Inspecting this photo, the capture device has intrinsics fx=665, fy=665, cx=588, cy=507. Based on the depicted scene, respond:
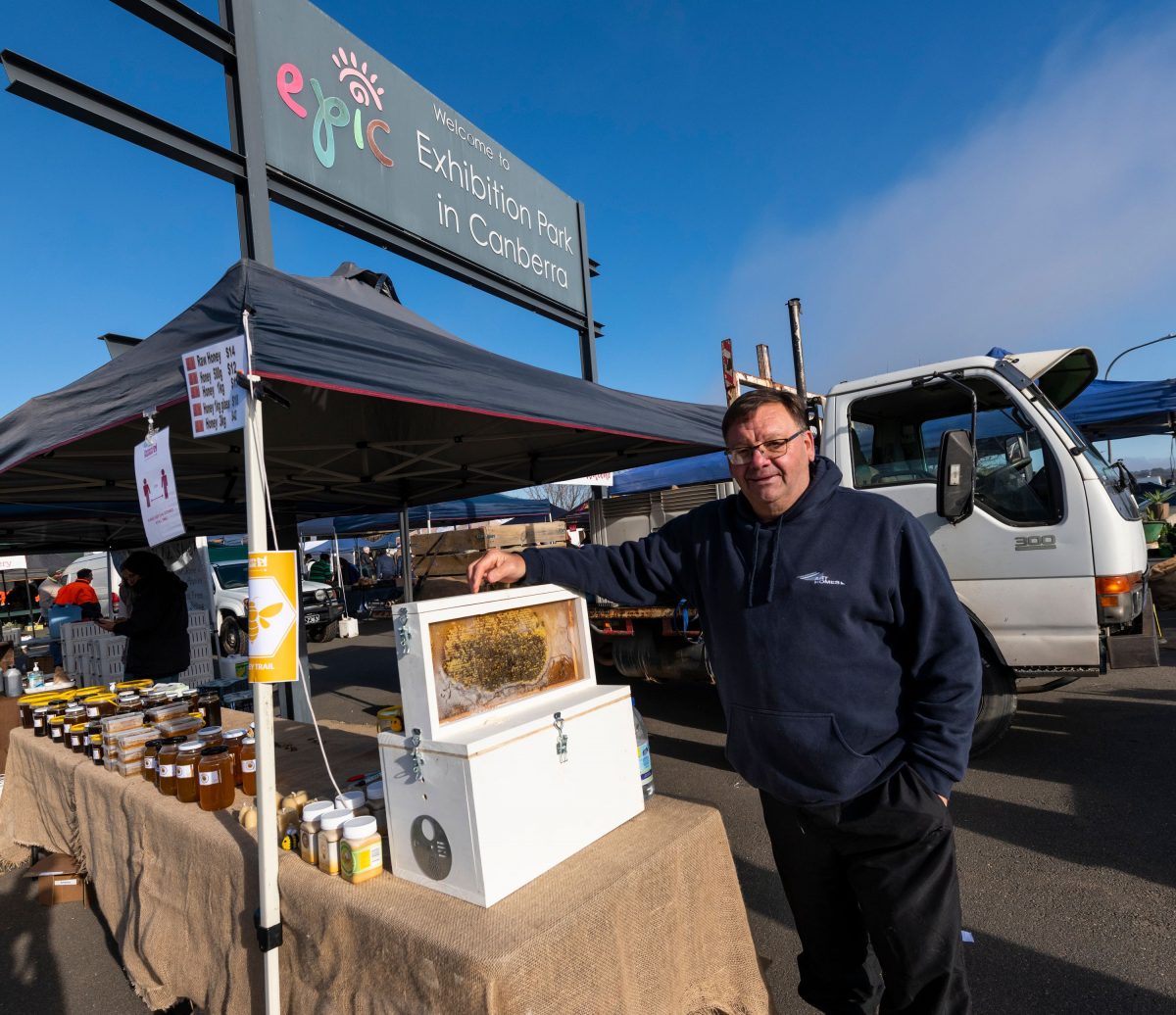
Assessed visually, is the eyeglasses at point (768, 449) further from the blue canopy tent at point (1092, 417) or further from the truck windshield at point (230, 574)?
the truck windshield at point (230, 574)

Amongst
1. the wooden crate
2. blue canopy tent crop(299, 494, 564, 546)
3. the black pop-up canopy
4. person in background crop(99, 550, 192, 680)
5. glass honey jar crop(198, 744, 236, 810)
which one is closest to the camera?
the black pop-up canopy

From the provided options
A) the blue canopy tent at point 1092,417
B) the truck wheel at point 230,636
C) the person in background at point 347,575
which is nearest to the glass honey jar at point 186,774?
the blue canopy tent at point 1092,417

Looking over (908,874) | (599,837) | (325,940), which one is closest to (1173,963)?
(908,874)

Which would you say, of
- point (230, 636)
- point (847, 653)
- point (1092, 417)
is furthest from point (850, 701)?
point (230, 636)

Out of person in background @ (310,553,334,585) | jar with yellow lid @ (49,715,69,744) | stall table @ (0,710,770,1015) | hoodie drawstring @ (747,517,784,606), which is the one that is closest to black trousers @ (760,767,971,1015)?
stall table @ (0,710,770,1015)

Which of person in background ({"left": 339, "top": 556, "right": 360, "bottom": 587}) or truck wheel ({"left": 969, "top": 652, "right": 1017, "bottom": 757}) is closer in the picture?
truck wheel ({"left": 969, "top": 652, "right": 1017, "bottom": 757})

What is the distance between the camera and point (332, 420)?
139 inches

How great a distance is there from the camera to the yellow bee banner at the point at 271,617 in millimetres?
1786

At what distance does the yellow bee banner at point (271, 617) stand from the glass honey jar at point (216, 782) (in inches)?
28.0

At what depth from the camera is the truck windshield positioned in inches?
→ 502

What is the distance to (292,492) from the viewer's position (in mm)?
5359

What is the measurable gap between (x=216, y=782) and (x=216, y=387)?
133cm

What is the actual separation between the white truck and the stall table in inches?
96.7

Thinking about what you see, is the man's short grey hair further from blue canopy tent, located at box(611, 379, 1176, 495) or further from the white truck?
blue canopy tent, located at box(611, 379, 1176, 495)
